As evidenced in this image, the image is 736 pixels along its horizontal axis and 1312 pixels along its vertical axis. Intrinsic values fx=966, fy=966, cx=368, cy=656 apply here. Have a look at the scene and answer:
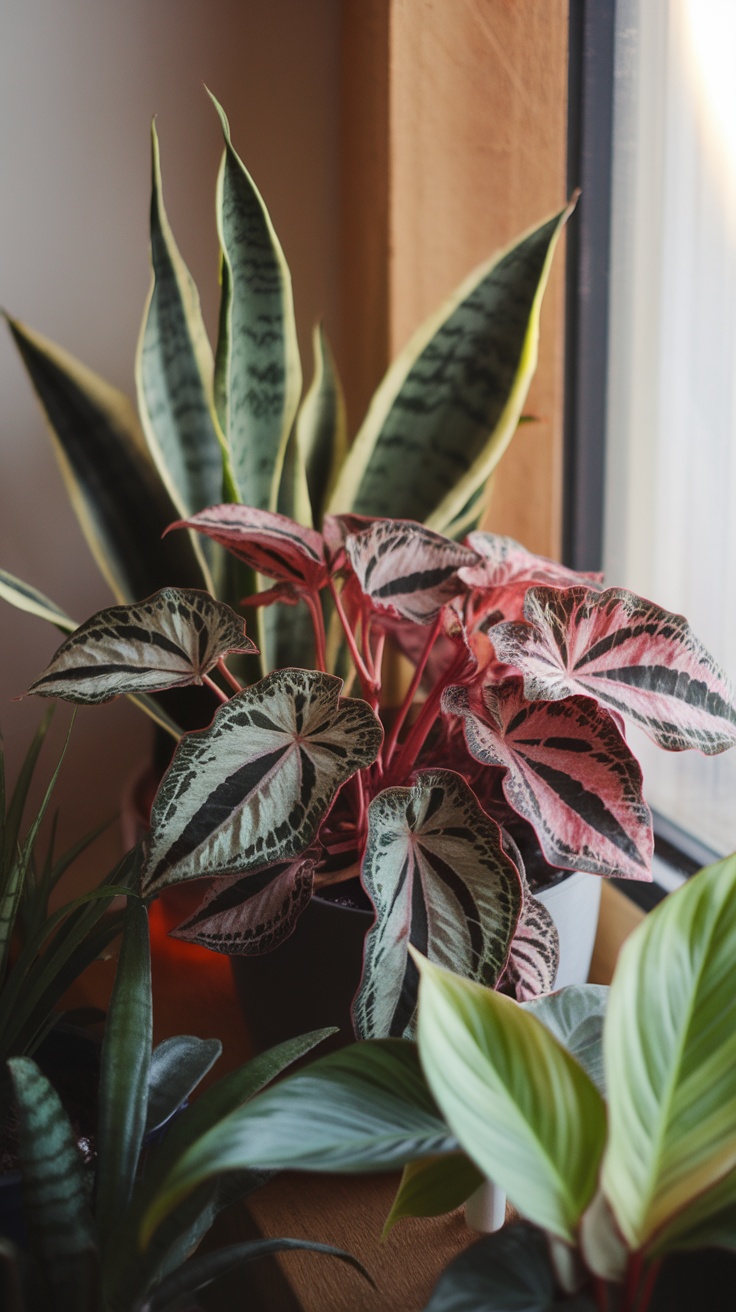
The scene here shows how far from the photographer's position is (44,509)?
3.06ft

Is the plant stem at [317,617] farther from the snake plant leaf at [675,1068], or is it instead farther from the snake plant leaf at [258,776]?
the snake plant leaf at [675,1068]

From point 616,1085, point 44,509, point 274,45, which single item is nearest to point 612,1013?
point 616,1085

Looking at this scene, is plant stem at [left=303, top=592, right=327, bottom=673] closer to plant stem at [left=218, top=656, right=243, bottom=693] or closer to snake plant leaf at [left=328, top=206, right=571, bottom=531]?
plant stem at [left=218, top=656, right=243, bottom=693]

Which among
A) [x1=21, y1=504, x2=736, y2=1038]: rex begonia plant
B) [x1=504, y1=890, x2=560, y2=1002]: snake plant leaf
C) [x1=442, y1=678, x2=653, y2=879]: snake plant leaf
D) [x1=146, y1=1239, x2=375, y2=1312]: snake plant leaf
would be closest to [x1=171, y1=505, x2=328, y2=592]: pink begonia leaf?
[x1=21, y1=504, x2=736, y2=1038]: rex begonia plant

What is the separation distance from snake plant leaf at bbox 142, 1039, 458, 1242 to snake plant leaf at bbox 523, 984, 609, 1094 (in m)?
0.08

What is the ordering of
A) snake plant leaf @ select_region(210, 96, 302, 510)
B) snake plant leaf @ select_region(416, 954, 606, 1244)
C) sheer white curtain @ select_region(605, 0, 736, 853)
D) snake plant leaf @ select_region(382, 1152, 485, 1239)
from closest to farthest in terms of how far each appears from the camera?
snake plant leaf @ select_region(416, 954, 606, 1244) → snake plant leaf @ select_region(382, 1152, 485, 1239) → snake plant leaf @ select_region(210, 96, 302, 510) → sheer white curtain @ select_region(605, 0, 736, 853)

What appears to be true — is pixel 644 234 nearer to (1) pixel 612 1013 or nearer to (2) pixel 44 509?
(2) pixel 44 509

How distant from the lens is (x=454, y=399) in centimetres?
78

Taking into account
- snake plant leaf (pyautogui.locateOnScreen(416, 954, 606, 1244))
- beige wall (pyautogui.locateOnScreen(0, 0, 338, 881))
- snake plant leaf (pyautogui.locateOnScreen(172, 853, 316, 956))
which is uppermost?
beige wall (pyautogui.locateOnScreen(0, 0, 338, 881))

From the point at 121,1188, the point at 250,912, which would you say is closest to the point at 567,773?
the point at 250,912

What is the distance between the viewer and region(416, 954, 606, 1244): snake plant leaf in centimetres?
32

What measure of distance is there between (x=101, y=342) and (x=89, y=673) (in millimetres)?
536

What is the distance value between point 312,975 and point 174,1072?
3.7 inches

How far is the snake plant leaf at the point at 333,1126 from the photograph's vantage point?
0.33m
